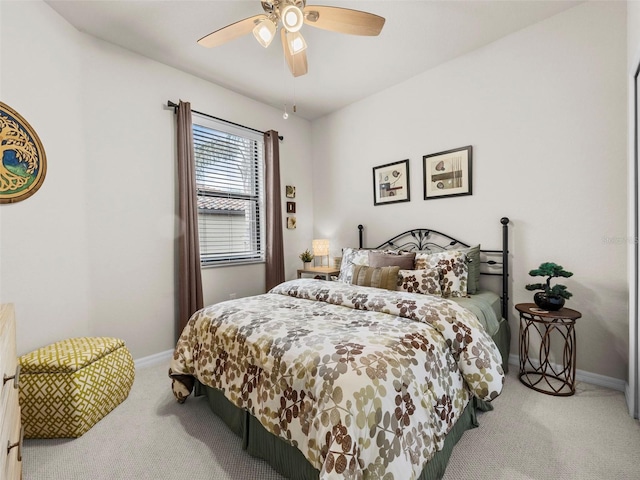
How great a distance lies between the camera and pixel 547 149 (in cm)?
244

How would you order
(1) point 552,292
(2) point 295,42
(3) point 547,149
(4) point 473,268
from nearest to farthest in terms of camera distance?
(2) point 295,42 < (1) point 552,292 < (3) point 547,149 < (4) point 473,268

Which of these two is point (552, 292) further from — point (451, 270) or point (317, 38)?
point (317, 38)

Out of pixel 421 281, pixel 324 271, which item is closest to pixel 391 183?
pixel 324 271

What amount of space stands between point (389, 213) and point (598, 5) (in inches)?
90.3

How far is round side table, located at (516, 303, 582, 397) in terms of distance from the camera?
7.01 ft

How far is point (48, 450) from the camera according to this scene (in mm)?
1693

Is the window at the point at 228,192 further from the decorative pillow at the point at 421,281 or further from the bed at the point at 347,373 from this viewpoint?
the decorative pillow at the point at 421,281

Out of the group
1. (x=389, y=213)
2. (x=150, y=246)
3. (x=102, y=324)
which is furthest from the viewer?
(x=389, y=213)

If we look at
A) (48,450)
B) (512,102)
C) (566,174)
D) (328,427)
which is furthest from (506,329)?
(48,450)

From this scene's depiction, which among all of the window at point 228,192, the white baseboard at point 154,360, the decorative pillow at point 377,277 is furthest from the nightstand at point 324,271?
the white baseboard at point 154,360

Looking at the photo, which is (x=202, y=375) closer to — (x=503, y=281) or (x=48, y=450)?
(x=48, y=450)

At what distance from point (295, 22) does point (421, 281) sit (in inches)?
79.8

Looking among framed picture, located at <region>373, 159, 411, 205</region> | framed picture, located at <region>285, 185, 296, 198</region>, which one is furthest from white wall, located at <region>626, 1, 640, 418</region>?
framed picture, located at <region>285, 185, 296, 198</region>

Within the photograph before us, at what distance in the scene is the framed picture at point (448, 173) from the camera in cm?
289
